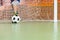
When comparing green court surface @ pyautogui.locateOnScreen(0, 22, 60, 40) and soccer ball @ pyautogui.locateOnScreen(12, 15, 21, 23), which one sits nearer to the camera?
green court surface @ pyautogui.locateOnScreen(0, 22, 60, 40)

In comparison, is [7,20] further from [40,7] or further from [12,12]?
[40,7]

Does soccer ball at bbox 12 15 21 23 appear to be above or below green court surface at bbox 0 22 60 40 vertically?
above

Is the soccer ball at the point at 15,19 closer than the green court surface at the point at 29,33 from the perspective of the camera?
No

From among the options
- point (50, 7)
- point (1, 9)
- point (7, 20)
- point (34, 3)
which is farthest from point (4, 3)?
point (50, 7)

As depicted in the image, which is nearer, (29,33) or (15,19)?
(29,33)

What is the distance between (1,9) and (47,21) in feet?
4.61

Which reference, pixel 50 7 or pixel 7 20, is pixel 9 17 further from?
pixel 50 7

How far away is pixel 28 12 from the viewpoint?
471cm

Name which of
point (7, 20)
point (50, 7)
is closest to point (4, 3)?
point (7, 20)

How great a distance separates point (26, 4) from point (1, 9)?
0.75m

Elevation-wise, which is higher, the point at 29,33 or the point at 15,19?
the point at 15,19

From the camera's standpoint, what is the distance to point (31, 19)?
4719 millimetres

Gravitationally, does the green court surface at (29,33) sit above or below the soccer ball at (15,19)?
below

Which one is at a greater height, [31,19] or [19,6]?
[19,6]
